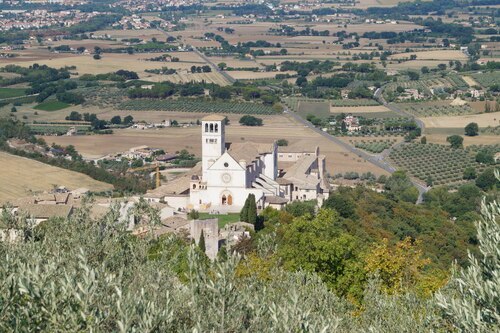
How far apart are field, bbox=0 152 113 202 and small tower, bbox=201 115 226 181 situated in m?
9.74

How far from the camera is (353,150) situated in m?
76.8

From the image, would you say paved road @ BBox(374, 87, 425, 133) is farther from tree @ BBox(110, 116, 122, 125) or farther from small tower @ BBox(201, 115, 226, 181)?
small tower @ BBox(201, 115, 226, 181)

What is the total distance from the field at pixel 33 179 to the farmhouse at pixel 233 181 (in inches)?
351

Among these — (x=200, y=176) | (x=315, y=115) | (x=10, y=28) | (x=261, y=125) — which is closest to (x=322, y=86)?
(x=315, y=115)

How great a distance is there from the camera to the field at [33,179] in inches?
2256

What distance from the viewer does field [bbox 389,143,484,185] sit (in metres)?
67.6

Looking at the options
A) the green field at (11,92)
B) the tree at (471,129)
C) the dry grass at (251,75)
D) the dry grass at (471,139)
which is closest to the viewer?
the dry grass at (471,139)

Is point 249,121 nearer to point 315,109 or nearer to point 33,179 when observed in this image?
point 315,109

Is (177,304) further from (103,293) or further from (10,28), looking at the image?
(10,28)

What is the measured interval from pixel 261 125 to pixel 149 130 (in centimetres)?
922

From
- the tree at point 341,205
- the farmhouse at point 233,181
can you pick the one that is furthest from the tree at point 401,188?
the tree at point 341,205

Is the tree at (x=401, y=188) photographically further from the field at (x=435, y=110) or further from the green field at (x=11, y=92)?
the green field at (x=11, y=92)

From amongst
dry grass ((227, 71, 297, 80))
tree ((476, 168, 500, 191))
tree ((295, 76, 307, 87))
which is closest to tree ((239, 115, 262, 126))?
tree ((295, 76, 307, 87))

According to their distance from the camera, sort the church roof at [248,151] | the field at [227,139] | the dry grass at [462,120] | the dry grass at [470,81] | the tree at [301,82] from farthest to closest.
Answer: the tree at [301,82], the dry grass at [470,81], the dry grass at [462,120], the field at [227,139], the church roof at [248,151]
